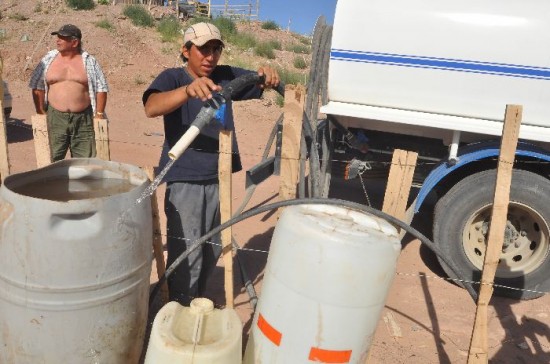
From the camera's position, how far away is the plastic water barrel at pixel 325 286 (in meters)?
1.89

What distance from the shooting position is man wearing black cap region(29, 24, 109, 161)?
15.6 feet

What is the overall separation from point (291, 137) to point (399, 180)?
0.65 meters

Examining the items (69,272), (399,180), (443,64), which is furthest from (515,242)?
(69,272)

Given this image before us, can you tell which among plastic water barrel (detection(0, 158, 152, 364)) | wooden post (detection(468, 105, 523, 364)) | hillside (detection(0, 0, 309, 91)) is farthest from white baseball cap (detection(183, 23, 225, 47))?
hillside (detection(0, 0, 309, 91))

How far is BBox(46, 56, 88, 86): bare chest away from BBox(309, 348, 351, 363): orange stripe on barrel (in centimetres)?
408

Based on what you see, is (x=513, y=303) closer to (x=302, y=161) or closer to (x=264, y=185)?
(x=302, y=161)

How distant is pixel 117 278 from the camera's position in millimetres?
2168

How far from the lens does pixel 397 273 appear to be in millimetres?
3527

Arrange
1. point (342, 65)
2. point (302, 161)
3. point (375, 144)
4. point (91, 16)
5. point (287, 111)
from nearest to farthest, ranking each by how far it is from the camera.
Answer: point (287, 111)
point (302, 161)
point (342, 65)
point (375, 144)
point (91, 16)

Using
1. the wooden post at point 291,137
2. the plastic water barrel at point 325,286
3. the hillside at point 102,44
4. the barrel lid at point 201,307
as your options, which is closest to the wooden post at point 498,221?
the plastic water barrel at point 325,286

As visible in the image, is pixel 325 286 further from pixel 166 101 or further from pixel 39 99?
pixel 39 99

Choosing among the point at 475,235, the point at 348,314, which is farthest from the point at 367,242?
the point at 475,235

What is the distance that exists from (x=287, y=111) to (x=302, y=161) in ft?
Answer: 1.78

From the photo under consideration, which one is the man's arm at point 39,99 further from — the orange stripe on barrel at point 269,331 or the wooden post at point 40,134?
the orange stripe on barrel at point 269,331
